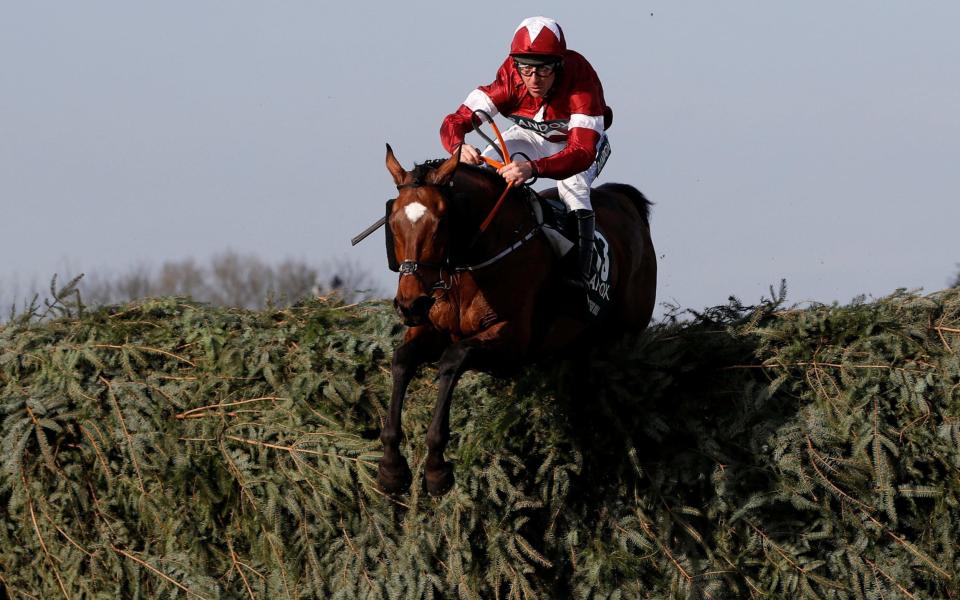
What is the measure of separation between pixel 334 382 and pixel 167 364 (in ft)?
3.92

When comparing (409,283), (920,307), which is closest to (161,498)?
(409,283)

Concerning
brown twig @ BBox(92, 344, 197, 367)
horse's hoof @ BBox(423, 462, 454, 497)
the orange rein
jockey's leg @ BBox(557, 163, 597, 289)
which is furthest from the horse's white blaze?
brown twig @ BBox(92, 344, 197, 367)

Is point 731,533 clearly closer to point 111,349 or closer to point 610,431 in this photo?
point 610,431

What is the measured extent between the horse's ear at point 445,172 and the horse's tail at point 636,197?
299 cm

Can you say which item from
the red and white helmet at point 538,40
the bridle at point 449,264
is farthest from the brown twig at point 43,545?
the red and white helmet at point 538,40

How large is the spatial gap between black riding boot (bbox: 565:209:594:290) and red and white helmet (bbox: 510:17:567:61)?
→ 99 cm

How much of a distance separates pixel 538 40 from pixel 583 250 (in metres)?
1.29

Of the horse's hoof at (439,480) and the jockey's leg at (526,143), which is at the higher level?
the jockey's leg at (526,143)

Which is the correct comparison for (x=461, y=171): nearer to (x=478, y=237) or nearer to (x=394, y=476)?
(x=478, y=237)

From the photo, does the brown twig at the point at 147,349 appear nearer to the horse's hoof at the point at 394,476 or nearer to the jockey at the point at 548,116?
the horse's hoof at the point at 394,476

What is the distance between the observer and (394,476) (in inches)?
262

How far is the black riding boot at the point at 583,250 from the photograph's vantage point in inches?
296

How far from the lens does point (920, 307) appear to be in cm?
765

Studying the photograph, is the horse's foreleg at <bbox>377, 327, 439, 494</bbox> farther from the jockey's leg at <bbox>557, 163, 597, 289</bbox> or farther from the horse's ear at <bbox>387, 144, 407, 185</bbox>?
the jockey's leg at <bbox>557, 163, 597, 289</bbox>
